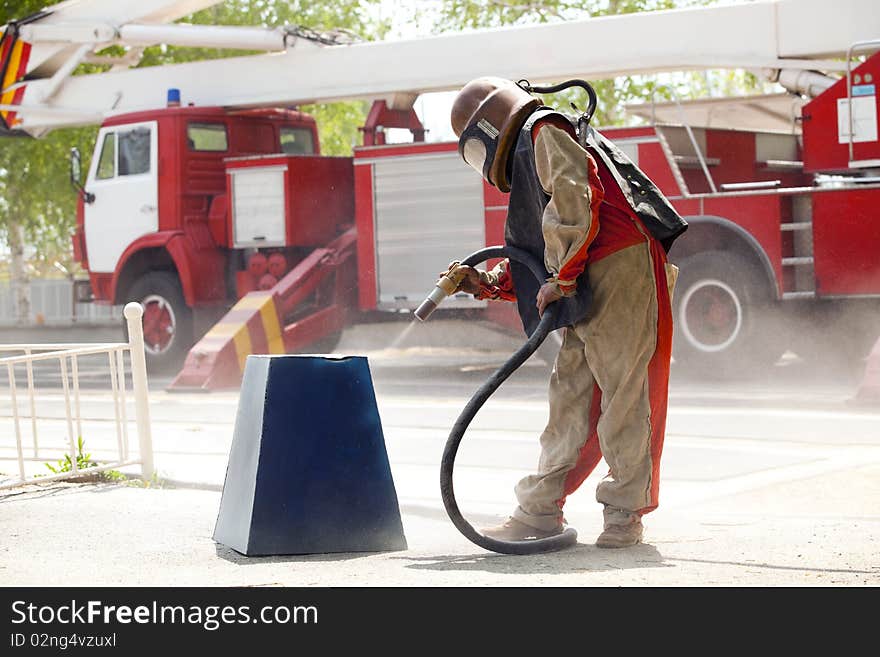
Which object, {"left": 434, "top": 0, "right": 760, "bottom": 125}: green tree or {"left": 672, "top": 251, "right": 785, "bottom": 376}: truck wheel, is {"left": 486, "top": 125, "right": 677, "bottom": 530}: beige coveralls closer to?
{"left": 672, "top": 251, "right": 785, "bottom": 376}: truck wheel

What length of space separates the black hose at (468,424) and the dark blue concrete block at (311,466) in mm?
413

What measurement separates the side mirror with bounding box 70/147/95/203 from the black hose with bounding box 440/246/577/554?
37.9 ft

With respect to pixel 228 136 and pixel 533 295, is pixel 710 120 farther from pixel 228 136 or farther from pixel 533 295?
pixel 533 295

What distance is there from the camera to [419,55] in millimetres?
14680

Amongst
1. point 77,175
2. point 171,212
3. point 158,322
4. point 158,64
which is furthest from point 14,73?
point 158,64

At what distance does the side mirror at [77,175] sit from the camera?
15949mm

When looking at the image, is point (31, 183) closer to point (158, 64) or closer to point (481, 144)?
point (158, 64)

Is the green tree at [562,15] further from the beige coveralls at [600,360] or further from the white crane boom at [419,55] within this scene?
the beige coveralls at [600,360]

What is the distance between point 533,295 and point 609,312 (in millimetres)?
378

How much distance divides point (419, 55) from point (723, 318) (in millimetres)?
4481

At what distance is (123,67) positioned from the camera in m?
18.6

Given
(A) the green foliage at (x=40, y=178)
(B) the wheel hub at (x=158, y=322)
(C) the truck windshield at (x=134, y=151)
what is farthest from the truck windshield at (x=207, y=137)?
(A) the green foliage at (x=40, y=178)

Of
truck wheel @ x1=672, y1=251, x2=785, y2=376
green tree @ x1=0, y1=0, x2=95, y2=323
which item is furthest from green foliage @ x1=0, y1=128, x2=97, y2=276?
truck wheel @ x1=672, y1=251, x2=785, y2=376

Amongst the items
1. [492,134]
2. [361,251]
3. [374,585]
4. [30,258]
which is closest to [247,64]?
[361,251]
